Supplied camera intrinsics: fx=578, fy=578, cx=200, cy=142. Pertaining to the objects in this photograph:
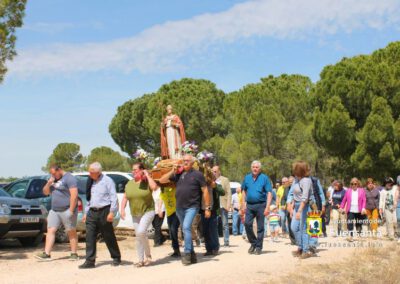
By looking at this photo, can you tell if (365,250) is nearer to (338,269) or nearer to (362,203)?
(338,269)

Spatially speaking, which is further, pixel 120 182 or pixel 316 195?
pixel 120 182

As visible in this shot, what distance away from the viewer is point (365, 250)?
11.9 metres

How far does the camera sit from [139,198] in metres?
10.2

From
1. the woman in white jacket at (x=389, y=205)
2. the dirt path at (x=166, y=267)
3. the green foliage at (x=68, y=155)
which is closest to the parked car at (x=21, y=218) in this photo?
the dirt path at (x=166, y=267)

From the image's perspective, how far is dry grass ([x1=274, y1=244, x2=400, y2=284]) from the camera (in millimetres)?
8875

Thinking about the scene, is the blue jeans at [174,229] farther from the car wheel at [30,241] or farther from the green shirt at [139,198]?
the car wheel at [30,241]

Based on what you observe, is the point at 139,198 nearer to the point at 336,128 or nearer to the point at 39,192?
the point at 39,192

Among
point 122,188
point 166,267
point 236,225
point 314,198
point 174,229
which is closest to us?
point 166,267

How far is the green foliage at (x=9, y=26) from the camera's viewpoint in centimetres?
1282

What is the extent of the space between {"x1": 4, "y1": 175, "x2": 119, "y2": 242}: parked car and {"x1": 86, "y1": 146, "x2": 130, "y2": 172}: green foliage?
57.8 metres

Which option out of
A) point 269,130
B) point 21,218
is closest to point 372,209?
point 21,218

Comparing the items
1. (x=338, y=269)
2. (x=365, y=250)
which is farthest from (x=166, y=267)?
(x=365, y=250)

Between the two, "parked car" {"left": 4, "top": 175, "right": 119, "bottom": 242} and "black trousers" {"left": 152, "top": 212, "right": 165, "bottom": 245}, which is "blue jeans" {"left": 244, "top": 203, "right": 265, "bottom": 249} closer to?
"black trousers" {"left": 152, "top": 212, "right": 165, "bottom": 245}

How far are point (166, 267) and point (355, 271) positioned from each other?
322cm
